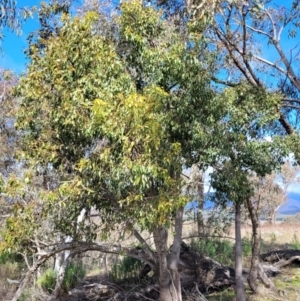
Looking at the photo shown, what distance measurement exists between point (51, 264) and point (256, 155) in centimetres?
975

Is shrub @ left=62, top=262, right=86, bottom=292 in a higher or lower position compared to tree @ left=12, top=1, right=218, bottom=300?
lower

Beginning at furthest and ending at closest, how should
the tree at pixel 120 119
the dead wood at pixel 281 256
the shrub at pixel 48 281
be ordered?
the dead wood at pixel 281 256 < the shrub at pixel 48 281 < the tree at pixel 120 119

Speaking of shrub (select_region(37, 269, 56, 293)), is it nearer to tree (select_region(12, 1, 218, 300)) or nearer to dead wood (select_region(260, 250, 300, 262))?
tree (select_region(12, 1, 218, 300))

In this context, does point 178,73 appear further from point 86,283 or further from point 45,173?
point 86,283

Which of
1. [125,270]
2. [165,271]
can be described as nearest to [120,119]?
[165,271]

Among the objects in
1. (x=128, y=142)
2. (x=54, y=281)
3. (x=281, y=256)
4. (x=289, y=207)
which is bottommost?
(x=54, y=281)

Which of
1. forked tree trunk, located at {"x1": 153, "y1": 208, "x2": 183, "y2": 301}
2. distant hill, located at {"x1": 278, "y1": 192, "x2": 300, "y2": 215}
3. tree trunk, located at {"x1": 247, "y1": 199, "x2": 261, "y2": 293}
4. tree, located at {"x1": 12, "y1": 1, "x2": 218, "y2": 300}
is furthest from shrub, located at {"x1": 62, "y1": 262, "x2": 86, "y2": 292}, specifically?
distant hill, located at {"x1": 278, "y1": 192, "x2": 300, "y2": 215}

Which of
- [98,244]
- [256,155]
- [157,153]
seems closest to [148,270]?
[98,244]

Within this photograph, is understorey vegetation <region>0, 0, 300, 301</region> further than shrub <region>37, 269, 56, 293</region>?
No

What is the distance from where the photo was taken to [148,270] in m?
10.1

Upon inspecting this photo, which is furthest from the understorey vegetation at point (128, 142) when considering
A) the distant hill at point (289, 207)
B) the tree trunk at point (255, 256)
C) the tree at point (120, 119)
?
the distant hill at point (289, 207)

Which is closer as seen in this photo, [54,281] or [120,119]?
[120,119]

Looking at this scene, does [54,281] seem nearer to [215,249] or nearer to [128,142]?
[215,249]

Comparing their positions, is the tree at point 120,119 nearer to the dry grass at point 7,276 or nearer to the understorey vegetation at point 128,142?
the understorey vegetation at point 128,142
